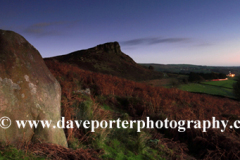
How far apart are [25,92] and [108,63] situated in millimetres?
43229

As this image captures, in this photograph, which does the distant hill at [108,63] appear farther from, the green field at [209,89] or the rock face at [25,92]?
the rock face at [25,92]

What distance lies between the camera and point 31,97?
100 inches

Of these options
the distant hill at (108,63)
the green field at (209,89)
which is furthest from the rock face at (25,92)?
the distant hill at (108,63)

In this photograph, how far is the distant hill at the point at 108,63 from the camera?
38094 mm

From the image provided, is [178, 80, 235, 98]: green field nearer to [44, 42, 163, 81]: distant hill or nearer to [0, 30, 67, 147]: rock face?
[44, 42, 163, 81]: distant hill

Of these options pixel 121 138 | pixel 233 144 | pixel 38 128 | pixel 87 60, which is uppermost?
pixel 87 60

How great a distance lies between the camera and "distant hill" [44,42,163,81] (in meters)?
38.1

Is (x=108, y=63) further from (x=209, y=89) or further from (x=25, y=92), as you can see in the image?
(x=25, y=92)

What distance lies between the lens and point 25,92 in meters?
2.49

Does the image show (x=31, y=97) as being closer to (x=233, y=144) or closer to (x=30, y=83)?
(x=30, y=83)

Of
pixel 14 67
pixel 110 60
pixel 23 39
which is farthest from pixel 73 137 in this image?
pixel 110 60

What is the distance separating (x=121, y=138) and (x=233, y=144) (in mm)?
2868

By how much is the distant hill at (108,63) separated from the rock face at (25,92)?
103ft

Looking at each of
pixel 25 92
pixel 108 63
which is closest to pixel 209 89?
pixel 25 92
